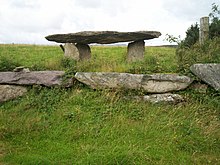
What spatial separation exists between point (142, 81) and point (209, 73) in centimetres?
189

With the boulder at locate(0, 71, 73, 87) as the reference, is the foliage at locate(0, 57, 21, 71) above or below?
above

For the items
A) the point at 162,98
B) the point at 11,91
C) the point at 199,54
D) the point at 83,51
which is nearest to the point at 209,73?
the point at 199,54

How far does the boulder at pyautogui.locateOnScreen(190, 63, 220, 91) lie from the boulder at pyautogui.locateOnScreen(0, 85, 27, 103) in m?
5.02

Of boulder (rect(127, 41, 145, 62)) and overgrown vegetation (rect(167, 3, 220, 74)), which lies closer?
overgrown vegetation (rect(167, 3, 220, 74))

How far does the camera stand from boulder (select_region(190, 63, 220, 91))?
8867mm

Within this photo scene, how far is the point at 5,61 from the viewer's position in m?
10.5

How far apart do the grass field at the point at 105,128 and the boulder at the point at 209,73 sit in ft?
1.00

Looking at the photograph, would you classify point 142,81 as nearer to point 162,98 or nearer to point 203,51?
point 162,98

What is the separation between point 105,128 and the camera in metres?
7.32

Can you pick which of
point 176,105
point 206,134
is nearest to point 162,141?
point 206,134

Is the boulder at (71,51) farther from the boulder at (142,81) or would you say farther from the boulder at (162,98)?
the boulder at (162,98)

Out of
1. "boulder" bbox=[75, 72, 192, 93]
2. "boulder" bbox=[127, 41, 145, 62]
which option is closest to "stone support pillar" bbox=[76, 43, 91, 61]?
"boulder" bbox=[127, 41, 145, 62]

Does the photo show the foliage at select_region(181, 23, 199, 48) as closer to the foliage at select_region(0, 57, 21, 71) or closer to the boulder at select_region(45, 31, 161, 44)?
the boulder at select_region(45, 31, 161, 44)

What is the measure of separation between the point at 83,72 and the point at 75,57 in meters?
2.78
